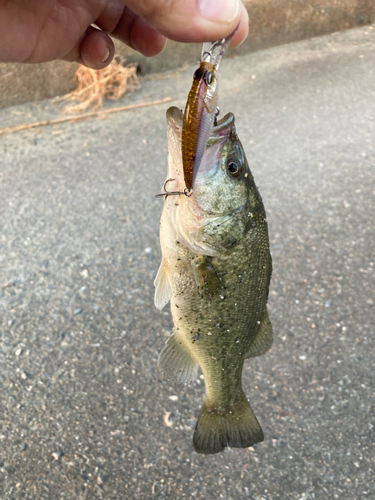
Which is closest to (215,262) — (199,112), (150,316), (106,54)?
(199,112)

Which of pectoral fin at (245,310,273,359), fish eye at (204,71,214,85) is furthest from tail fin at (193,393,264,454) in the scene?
fish eye at (204,71,214,85)

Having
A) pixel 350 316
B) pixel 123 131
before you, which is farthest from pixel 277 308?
pixel 123 131

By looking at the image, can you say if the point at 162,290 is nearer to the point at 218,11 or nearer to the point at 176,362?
the point at 176,362

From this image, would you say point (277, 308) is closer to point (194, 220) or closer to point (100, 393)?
point (100, 393)

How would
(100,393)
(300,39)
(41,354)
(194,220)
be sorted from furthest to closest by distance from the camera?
(300,39), (41,354), (100,393), (194,220)

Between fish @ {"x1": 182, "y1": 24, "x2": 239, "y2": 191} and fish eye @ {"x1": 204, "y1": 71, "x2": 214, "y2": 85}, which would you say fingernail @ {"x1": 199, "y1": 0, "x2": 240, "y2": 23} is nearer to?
fish @ {"x1": 182, "y1": 24, "x2": 239, "y2": 191}

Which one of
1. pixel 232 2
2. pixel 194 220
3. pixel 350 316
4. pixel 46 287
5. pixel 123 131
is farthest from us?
pixel 123 131
